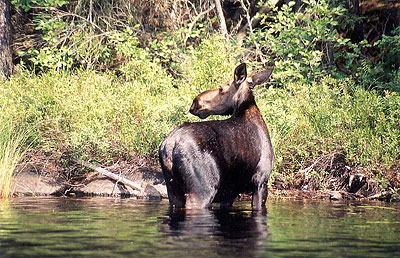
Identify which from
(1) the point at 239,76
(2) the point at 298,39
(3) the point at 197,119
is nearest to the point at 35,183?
(3) the point at 197,119

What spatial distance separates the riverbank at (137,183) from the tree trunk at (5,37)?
600 cm

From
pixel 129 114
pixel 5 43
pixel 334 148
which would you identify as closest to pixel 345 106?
pixel 334 148

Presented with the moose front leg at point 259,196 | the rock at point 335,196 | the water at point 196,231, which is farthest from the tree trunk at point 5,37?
the moose front leg at point 259,196

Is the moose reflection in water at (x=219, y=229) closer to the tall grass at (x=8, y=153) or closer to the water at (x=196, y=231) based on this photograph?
the water at (x=196, y=231)

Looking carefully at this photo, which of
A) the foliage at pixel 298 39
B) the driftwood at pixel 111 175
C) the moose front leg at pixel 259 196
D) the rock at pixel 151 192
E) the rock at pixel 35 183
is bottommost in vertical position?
the rock at pixel 35 183

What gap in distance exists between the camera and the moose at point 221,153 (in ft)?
27.3

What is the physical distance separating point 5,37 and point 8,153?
7.31 m

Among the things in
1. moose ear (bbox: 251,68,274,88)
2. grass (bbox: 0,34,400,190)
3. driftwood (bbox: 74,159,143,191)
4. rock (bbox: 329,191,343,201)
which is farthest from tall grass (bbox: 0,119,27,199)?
rock (bbox: 329,191,343,201)

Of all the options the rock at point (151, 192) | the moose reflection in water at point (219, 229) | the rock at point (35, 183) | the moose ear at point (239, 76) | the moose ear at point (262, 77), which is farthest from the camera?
the rock at point (35, 183)

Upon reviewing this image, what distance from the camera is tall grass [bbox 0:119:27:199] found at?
1116 cm

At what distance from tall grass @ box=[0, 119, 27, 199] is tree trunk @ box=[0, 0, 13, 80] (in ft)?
19.2

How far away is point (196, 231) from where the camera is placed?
6633mm

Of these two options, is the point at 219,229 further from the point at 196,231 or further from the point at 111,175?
the point at 111,175

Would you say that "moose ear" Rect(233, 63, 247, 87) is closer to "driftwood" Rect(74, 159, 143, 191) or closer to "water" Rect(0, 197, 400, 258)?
"water" Rect(0, 197, 400, 258)
